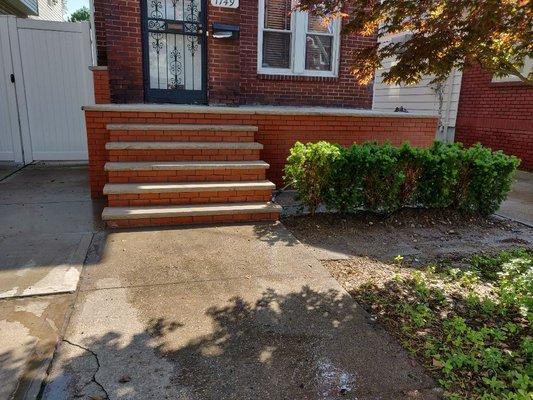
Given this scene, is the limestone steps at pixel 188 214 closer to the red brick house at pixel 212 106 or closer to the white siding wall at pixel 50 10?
the red brick house at pixel 212 106

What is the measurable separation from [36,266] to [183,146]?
233cm

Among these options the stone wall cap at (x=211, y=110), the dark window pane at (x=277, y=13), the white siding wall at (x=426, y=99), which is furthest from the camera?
the white siding wall at (x=426, y=99)

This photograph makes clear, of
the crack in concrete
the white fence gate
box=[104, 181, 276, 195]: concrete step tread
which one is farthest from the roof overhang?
the crack in concrete

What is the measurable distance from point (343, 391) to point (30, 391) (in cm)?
161

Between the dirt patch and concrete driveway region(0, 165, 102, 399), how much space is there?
7.44 feet

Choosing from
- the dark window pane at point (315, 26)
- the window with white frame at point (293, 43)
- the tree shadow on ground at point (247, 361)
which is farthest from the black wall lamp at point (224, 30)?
the tree shadow on ground at point (247, 361)

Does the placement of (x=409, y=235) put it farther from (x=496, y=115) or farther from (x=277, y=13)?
(x=496, y=115)

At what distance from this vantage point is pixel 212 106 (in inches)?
270

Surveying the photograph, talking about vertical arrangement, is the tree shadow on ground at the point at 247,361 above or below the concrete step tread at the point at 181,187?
below

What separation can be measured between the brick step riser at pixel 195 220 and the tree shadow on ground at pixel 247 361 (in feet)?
5.94

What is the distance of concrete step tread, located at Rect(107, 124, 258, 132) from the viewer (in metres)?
5.26

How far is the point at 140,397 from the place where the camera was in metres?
2.09

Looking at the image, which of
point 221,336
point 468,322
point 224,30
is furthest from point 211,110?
point 468,322

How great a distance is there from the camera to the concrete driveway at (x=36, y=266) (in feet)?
Answer: 7.68
